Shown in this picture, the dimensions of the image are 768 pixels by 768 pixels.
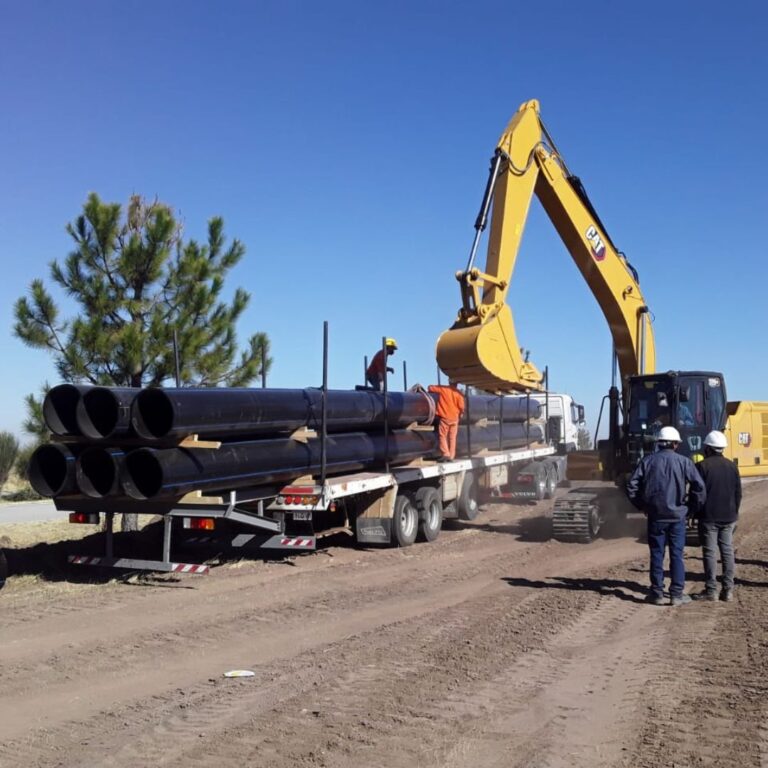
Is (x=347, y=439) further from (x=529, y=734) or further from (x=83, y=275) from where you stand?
(x=529, y=734)

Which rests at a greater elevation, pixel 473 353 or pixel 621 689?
pixel 473 353

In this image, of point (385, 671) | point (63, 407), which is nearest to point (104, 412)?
point (63, 407)

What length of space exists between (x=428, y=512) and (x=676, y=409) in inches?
169

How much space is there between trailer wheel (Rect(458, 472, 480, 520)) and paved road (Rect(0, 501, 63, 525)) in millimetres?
9005

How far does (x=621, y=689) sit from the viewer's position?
245 inches

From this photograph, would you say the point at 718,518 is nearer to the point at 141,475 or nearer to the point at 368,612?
the point at 368,612

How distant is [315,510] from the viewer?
11.9 meters

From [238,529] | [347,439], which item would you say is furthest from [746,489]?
[238,529]

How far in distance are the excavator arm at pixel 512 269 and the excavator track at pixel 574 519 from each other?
2024 mm

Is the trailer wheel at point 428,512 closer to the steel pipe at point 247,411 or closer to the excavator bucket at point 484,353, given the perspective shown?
the steel pipe at point 247,411

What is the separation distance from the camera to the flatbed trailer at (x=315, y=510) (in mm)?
10492

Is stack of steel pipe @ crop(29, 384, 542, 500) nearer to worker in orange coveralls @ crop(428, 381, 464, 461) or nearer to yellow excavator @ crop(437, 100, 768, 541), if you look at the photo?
yellow excavator @ crop(437, 100, 768, 541)

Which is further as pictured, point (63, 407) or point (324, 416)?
point (324, 416)

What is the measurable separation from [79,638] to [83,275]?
880 centimetres
